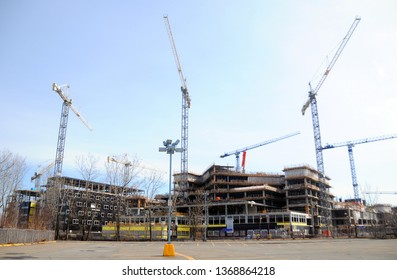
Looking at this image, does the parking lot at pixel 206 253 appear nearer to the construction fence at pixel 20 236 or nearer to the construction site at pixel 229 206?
the construction fence at pixel 20 236

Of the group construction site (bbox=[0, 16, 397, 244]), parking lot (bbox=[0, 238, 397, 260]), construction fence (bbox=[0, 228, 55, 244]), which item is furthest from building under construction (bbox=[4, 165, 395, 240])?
parking lot (bbox=[0, 238, 397, 260])

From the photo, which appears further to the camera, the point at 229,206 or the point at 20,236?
the point at 229,206

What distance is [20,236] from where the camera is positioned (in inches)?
1262

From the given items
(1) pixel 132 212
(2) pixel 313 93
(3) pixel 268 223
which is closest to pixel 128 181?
(3) pixel 268 223

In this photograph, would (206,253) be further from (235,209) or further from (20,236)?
(235,209)

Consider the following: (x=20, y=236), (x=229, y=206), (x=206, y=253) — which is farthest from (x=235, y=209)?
(x=206, y=253)

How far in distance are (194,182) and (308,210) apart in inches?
1668

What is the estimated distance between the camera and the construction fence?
28958 millimetres

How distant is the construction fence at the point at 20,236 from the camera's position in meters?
29.0

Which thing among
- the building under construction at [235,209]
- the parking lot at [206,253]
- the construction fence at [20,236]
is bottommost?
the parking lot at [206,253]

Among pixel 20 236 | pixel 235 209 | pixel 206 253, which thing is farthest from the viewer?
pixel 235 209

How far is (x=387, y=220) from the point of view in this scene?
7050 cm

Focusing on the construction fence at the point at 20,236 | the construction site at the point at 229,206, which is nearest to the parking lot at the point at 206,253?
the construction fence at the point at 20,236

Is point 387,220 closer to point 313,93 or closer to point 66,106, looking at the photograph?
point 313,93
